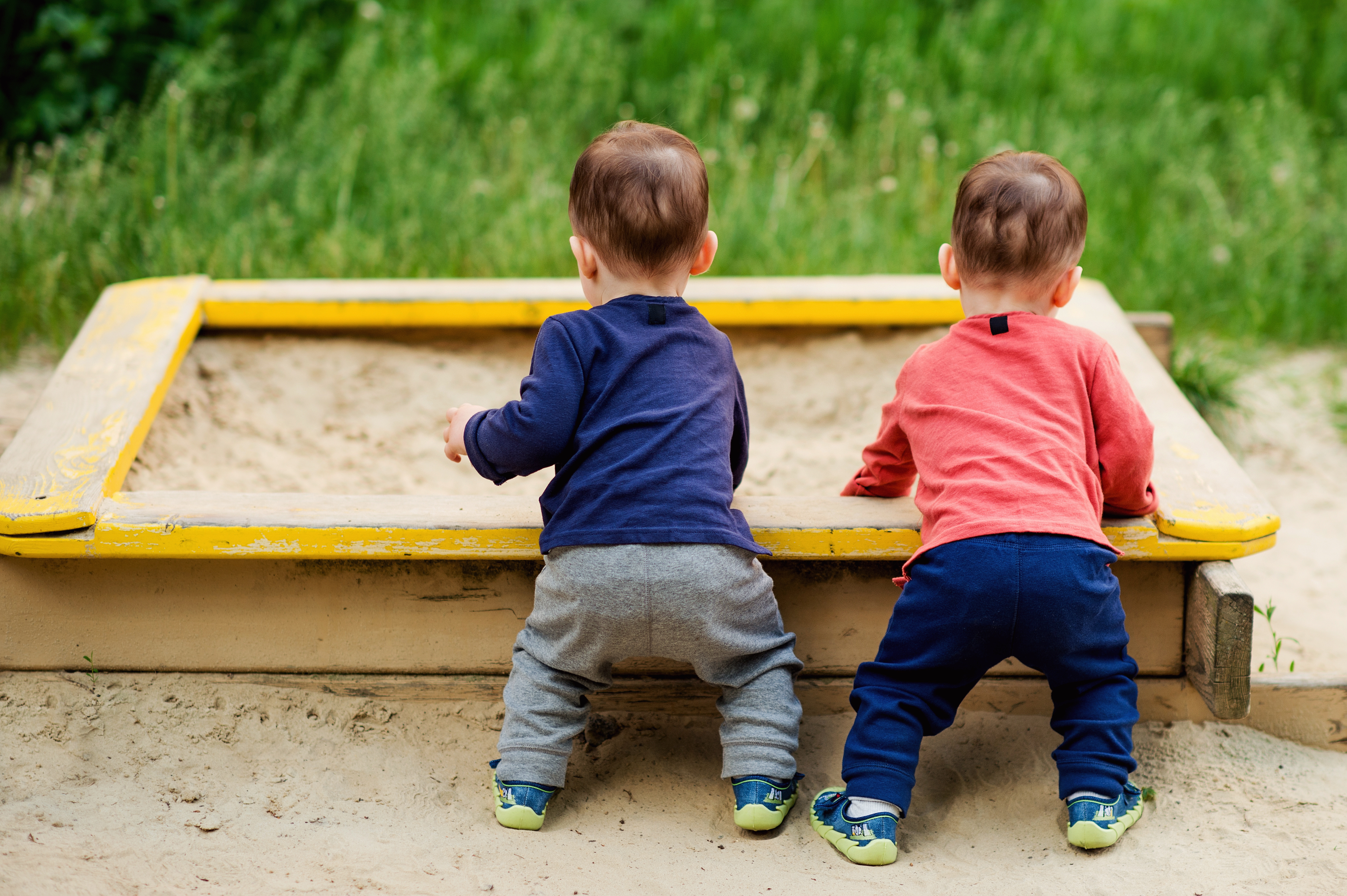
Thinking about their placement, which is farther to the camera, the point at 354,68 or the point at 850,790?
the point at 354,68

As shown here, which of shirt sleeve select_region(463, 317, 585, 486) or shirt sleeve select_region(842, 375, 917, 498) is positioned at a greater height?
shirt sleeve select_region(463, 317, 585, 486)

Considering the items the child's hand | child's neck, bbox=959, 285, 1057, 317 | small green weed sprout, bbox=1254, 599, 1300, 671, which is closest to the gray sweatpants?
the child's hand

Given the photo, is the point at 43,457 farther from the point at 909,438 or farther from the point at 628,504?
the point at 909,438

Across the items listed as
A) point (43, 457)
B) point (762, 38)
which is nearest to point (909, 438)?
point (43, 457)

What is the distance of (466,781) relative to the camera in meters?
1.86

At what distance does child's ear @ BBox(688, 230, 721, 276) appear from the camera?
1769 mm

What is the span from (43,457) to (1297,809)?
2.10m

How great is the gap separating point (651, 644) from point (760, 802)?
0.28m

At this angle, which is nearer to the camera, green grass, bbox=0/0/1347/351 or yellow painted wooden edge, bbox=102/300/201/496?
yellow painted wooden edge, bbox=102/300/201/496

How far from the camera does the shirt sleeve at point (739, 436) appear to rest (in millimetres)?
1809

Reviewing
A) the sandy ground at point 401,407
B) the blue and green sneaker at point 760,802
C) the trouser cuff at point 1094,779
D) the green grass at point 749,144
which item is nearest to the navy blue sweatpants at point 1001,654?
the trouser cuff at point 1094,779

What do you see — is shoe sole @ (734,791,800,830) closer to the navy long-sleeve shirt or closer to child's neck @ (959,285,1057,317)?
the navy long-sleeve shirt

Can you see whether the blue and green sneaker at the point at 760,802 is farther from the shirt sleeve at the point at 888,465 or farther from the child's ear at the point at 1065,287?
the child's ear at the point at 1065,287

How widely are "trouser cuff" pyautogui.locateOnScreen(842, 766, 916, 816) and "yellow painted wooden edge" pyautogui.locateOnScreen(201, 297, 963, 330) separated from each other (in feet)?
4.46
